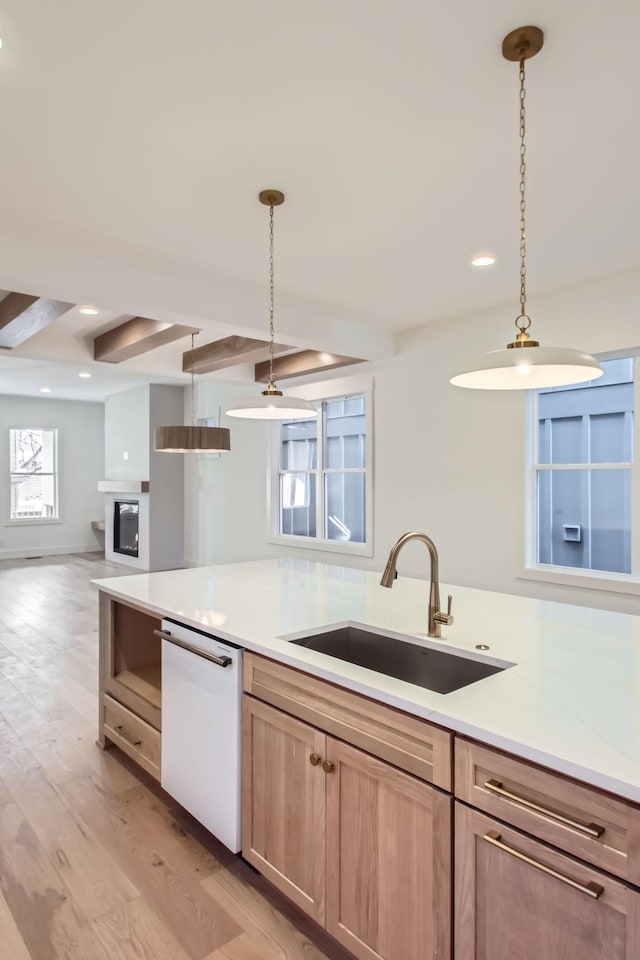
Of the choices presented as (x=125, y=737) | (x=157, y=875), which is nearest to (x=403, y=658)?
(x=157, y=875)

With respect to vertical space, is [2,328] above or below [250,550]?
above

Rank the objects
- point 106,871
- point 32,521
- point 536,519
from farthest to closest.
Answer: point 32,521
point 536,519
point 106,871

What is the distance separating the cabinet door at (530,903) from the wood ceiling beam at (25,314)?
3400 mm

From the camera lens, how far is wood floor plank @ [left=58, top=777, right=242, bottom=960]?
1749 millimetres

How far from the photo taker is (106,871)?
79.4 inches

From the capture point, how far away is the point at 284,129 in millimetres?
1976

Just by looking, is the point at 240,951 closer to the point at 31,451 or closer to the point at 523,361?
the point at 523,361

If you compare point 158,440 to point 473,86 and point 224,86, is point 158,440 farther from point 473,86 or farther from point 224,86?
point 473,86

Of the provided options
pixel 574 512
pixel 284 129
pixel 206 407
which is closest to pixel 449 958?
pixel 284 129

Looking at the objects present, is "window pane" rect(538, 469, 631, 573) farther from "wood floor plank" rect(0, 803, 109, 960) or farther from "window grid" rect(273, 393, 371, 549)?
"wood floor plank" rect(0, 803, 109, 960)

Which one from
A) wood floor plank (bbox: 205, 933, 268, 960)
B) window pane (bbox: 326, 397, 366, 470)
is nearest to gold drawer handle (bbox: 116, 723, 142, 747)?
wood floor plank (bbox: 205, 933, 268, 960)

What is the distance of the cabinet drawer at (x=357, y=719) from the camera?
4.23 ft

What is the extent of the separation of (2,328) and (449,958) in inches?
174

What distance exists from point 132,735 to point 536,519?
2.87 meters
